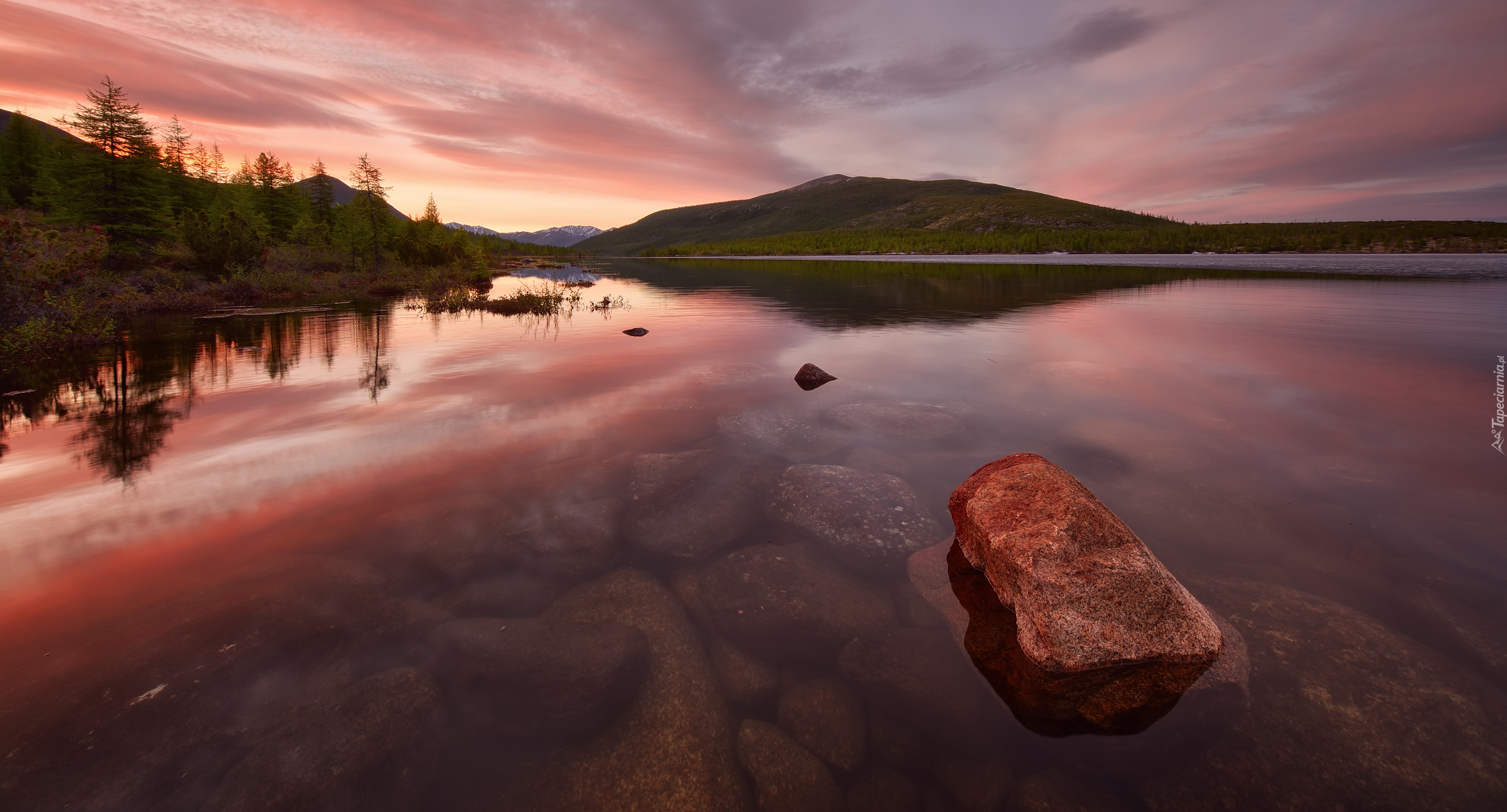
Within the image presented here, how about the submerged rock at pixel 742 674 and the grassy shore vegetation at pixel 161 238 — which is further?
the grassy shore vegetation at pixel 161 238

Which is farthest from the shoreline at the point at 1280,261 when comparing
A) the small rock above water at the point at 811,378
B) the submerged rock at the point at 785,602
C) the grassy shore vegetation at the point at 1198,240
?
the submerged rock at the point at 785,602

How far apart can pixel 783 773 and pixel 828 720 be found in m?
0.65

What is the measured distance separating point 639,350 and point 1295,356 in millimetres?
24440

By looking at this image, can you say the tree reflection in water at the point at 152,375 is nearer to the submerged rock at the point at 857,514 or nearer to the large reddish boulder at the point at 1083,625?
the submerged rock at the point at 857,514

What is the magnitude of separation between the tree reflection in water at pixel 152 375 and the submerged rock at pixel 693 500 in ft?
28.5

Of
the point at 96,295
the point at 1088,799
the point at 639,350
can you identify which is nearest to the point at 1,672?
the point at 1088,799

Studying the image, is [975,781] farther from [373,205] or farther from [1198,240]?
[1198,240]

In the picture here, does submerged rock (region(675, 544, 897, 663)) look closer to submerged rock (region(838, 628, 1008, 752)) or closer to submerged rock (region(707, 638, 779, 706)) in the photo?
submerged rock (region(707, 638, 779, 706))

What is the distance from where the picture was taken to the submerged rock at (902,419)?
11.7 m

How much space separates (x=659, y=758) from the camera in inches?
174

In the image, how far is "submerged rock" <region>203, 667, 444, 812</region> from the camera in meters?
→ 3.90

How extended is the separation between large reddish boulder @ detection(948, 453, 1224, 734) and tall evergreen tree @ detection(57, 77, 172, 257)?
59146 millimetres

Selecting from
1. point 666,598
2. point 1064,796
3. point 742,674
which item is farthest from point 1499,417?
point 666,598

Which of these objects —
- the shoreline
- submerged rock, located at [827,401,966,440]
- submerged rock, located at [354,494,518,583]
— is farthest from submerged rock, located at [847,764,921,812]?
the shoreline
